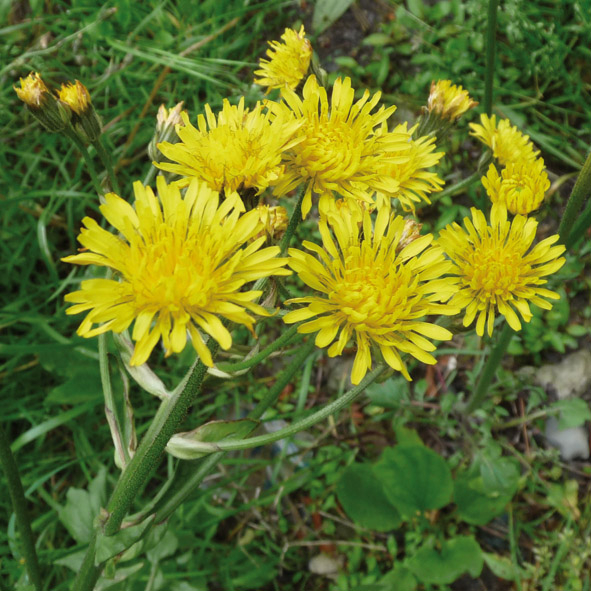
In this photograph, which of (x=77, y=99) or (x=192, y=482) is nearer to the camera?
(x=192, y=482)

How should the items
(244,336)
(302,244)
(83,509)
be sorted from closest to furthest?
(302,244) → (83,509) → (244,336)

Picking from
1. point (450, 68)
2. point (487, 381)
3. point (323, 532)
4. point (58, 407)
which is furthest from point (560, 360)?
point (58, 407)

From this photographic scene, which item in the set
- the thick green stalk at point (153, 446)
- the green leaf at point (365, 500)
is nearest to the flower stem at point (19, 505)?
the thick green stalk at point (153, 446)

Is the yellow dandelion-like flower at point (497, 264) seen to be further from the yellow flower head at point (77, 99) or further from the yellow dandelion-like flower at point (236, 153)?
the yellow flower head at point (77, 99)

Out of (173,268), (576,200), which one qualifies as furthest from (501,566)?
(173,268)

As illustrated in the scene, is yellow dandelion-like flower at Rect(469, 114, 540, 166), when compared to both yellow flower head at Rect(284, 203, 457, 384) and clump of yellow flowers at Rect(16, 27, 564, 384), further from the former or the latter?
yellow flower head at Rect(284, 203, 457, 384)

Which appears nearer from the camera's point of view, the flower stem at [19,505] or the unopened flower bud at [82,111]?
Answer: the flower stem at [19,505]

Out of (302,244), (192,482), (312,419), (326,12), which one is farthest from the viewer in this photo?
(326,12)

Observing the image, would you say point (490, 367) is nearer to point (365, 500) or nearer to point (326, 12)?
point (365, 500)
